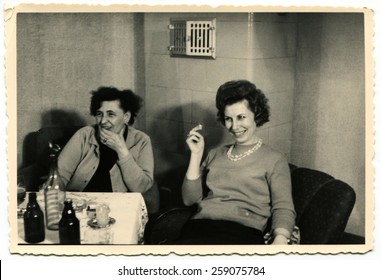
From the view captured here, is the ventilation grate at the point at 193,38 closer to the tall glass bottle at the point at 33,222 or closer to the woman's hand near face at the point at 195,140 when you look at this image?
the woman's hand near face at the point at 195,140

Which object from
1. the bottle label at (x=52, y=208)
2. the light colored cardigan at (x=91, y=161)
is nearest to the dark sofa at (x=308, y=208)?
the light colored cardigan at (x=91, y=161)

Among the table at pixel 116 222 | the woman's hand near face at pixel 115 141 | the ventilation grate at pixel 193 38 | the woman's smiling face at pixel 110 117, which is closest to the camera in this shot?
the table at pixel 116 222

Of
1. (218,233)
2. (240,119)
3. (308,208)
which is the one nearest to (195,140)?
(240,119)

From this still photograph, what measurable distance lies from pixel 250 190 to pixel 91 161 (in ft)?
2.18

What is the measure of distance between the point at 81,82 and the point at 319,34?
1.18 m

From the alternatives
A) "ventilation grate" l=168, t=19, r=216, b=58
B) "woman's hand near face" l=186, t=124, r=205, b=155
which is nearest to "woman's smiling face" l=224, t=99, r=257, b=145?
"woman's hand near face" l=186, t=124, r=205, b=155

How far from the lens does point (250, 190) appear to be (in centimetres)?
149

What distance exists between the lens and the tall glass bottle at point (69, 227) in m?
1.21

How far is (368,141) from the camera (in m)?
1.25

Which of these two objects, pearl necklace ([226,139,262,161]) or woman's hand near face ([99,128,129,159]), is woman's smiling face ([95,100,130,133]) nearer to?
woman's hand near face ([99,128,129,159])

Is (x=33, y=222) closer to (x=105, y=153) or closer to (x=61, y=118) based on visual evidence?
(x=105, y=153)

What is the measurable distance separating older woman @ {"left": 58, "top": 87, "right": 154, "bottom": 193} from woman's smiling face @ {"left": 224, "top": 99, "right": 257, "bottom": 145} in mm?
391
